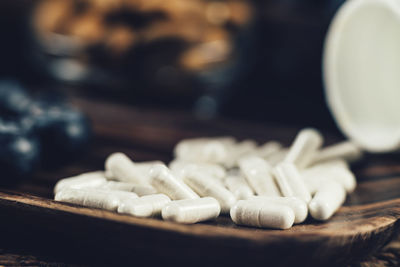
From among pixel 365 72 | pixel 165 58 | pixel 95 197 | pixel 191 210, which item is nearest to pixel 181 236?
pixel 191 210

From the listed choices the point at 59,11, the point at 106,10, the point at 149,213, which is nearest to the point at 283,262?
the point at 149,213

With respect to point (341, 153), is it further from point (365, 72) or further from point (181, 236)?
point (181, 236)

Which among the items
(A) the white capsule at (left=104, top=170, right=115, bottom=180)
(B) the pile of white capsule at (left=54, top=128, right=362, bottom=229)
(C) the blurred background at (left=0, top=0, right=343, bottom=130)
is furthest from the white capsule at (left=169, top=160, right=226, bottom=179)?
(C) the blurred background at (left=0, top=0, right=343, bottom=130)

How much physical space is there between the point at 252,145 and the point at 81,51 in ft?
2.47

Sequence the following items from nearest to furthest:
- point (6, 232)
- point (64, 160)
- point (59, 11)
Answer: point (6, 232)
point (64, 160)
point (59, 11)

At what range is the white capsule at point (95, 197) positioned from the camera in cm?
72

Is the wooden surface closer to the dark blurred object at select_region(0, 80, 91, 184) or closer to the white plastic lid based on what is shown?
the dark blurred object at select_region(0, 80, 91, 184)

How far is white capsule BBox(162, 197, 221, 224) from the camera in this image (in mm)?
685

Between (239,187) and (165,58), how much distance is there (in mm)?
866

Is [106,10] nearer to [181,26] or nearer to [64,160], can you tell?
[181,26]

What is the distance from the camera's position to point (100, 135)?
1.28 meters

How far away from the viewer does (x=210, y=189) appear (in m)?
0.79

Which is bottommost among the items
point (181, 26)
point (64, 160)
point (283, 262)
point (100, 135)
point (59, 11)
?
point (283, 262)

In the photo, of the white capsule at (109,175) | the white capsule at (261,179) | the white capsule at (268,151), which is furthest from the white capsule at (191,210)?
the white capsule at (268,151)
